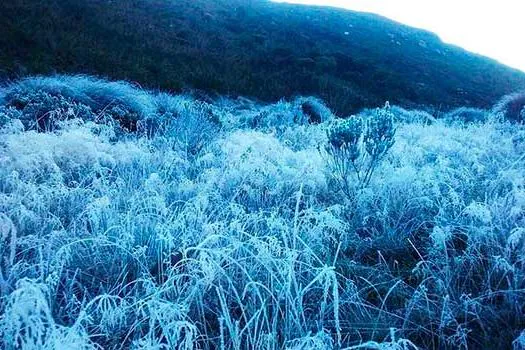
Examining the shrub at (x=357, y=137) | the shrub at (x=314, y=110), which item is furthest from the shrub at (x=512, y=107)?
the shrub at (x=357, y=137)

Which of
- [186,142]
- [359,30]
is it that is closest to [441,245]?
[186,142]

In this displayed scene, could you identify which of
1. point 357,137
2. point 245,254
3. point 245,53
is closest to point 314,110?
point 245,53

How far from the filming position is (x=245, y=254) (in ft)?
7.56

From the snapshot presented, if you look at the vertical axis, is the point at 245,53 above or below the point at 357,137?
below

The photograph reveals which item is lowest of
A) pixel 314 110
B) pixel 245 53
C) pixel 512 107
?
pixel 314 110

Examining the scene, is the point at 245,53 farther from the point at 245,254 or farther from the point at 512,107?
the point at 245,254

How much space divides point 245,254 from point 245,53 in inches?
554

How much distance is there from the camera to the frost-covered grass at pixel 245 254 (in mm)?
1779

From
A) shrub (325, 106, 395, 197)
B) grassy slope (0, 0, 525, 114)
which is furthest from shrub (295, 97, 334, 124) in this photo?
shrub (325, 106, 395, 197)

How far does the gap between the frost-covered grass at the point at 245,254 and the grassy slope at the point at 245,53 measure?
18.9ft

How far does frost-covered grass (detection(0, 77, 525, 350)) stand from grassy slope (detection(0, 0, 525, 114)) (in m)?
5.77

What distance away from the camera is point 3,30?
29.7ft

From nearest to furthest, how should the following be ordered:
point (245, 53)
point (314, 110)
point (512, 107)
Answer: point (314, 110) → point (512, 107) → point (245, 53)

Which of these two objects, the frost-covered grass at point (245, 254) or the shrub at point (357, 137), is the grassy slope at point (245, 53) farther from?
the shrub at point (357, 137)
